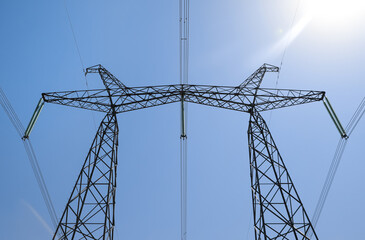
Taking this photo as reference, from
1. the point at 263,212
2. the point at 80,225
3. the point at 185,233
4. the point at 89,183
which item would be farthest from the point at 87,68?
the point at 185,233

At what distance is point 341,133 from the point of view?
12977 mm

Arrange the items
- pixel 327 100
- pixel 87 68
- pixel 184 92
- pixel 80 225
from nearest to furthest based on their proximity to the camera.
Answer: pixel 80 225, pixel 327 100, pixel 184 92, pixel 87 68

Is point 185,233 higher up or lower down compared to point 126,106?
lower down

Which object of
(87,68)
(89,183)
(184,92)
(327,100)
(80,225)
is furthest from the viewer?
(87,68)

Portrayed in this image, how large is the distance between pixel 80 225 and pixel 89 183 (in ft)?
5.94

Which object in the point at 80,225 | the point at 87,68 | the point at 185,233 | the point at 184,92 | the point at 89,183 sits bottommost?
the point at 80,225

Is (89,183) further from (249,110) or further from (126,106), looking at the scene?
(249,110)

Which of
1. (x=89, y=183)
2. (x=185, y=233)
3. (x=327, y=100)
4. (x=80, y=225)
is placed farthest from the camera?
(x=185, y=233)

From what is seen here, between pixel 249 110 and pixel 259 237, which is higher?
pixel 249 110

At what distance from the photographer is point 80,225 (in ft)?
30.6

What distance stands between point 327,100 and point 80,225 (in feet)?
46.9

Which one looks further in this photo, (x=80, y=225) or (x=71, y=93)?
(x=71, y=93)

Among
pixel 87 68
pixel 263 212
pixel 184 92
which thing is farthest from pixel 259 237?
pixel 87 68

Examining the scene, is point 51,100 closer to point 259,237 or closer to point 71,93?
point 71,93
